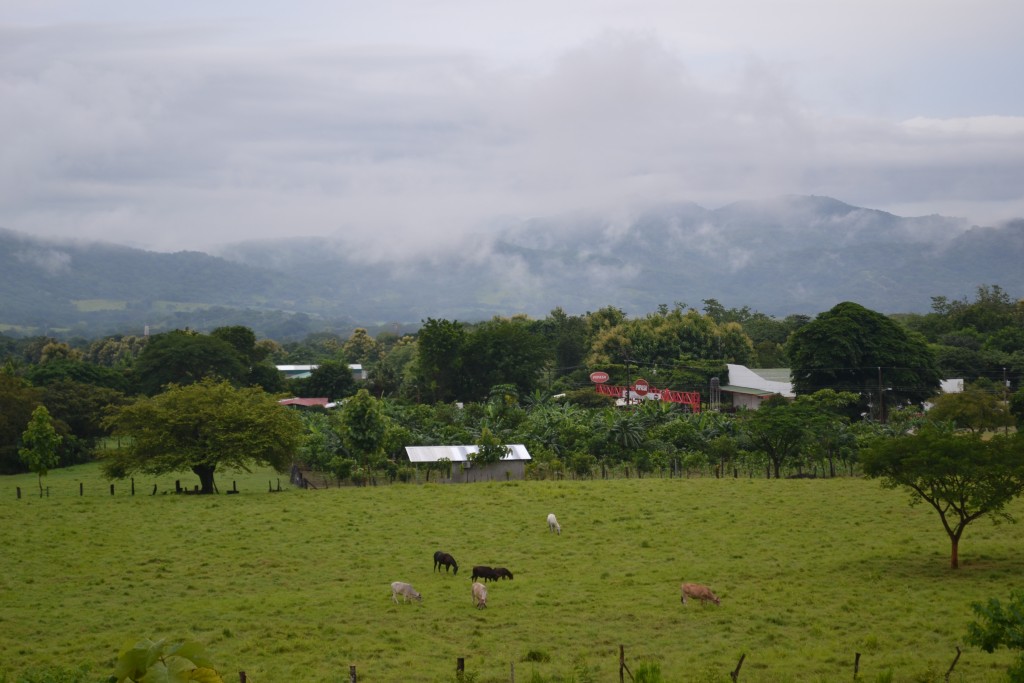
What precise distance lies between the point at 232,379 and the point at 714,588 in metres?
65.5

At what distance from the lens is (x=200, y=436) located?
44.1m

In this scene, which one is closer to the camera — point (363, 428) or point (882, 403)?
point (363, 428)

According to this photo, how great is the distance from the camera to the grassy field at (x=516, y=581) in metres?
20.7

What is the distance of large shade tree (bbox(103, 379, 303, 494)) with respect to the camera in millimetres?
43344

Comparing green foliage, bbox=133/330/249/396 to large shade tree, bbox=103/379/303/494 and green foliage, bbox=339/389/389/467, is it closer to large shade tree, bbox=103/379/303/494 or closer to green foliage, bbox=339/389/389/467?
green foliage, bbox=339/389/389/467

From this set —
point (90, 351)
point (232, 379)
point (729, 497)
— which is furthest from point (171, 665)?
point (90, 351)

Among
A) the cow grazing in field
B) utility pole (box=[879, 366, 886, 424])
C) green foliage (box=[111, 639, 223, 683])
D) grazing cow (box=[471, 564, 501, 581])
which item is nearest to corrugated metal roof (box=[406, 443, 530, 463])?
the cow grazing in field

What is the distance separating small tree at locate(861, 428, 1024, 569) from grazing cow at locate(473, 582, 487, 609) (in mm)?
12052

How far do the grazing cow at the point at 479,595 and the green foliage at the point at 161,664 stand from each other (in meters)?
Answer: 17.0

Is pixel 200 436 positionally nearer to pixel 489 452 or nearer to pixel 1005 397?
pixel 489 452

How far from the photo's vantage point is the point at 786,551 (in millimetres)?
30844

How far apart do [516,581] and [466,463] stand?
2248 centimetres

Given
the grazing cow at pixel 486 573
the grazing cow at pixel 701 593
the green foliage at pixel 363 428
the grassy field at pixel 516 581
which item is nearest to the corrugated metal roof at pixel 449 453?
the green foliage at pixel 363 428

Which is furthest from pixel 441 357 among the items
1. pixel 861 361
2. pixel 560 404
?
pixel 861 361
